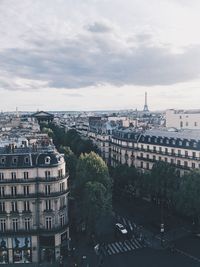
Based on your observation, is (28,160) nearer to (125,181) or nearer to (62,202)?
(62,202)

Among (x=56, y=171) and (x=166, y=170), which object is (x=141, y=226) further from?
(x=56, y=171)

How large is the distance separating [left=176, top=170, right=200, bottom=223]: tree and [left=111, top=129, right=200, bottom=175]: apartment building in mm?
14883

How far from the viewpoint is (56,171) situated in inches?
2270

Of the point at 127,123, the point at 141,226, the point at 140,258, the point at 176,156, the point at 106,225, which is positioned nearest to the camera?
the point at 140,258

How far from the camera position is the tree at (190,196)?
208 feet

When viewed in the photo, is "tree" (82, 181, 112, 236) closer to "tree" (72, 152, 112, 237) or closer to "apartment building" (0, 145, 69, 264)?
"tree" (72, 152, 112, 237)

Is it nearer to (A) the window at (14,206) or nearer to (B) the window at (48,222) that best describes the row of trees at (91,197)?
(B) the window at (48,222)

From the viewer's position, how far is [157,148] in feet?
299

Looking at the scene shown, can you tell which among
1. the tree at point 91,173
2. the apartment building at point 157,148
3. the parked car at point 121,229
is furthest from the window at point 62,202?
the apartment building at point 157,148

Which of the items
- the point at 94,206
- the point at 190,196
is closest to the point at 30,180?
the point at 94,206

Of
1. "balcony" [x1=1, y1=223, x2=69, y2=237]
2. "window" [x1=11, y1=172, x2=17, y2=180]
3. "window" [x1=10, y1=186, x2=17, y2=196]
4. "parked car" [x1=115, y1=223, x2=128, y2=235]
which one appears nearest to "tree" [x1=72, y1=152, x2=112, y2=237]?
"parked car" [x1=115, y1=223, x2=128, y2=235]

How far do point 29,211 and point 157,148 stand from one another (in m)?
43.8

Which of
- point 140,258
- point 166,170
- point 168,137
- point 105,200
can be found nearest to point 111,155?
point 168,137

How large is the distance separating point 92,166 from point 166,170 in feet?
51.4
